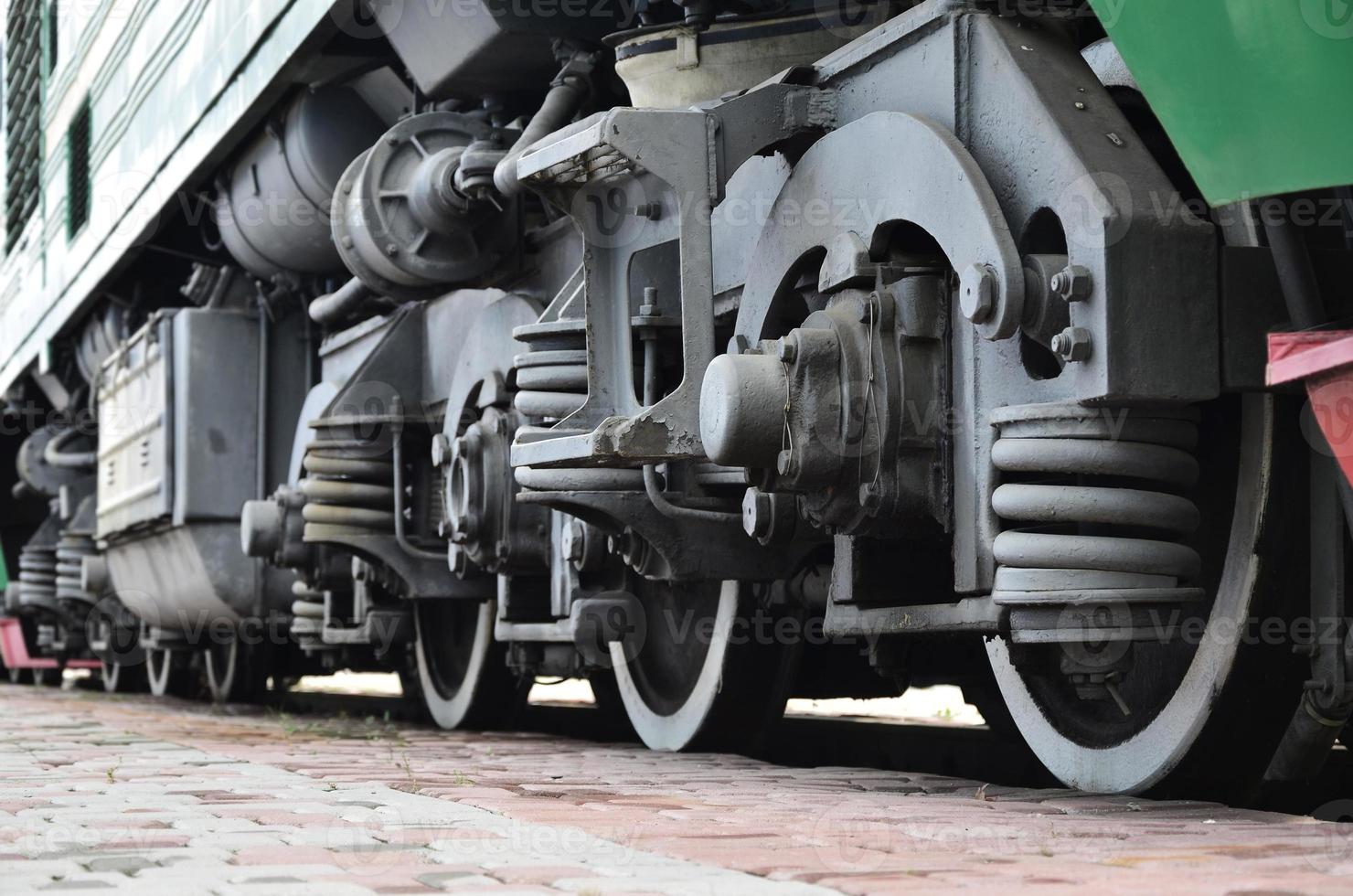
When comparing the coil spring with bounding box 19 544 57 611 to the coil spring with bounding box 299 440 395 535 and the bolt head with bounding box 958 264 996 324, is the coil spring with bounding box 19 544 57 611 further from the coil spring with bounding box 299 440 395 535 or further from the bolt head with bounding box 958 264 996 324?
the bolt head with bounding box 958 264 996 324

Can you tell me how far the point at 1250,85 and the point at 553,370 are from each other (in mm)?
2614

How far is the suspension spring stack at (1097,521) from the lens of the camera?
320 cm

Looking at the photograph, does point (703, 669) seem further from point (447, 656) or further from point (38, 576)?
point (38, 576)

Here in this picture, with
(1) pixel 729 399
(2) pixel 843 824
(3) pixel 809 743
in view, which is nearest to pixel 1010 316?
(1) pixel 729 399

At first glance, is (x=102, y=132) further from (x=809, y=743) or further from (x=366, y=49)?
(x=809, y=743)

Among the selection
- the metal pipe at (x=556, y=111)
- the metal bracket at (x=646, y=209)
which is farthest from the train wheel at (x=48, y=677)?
the metal bracket at (x=646, y=209)

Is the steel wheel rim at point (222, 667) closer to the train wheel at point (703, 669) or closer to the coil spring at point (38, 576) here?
the coil spring at point (38, 576)

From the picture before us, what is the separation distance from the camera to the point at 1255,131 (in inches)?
107

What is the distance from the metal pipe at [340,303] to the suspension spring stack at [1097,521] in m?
4.57

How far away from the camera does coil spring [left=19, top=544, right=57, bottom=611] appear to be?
45.5 ft

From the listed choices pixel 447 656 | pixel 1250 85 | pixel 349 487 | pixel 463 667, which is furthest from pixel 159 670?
pixel 1250 85

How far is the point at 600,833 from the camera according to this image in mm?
2938

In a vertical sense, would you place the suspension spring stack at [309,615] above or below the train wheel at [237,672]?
above

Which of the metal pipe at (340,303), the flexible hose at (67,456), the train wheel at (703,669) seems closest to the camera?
the train wheel at (703,669)
